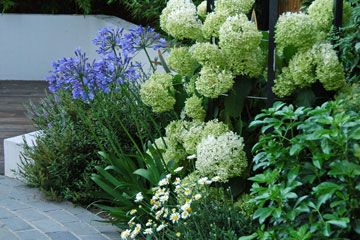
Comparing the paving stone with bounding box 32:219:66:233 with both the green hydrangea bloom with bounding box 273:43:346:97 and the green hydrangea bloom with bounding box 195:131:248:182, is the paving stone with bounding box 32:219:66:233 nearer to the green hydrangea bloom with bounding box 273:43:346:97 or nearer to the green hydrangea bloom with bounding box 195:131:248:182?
the green hydrangea bloom with bounding box 195:131:248:182

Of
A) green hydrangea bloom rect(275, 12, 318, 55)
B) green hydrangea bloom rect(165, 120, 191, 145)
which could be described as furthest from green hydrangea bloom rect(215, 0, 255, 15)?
green hydrangea bloom rect(165, 120, 191, 145)

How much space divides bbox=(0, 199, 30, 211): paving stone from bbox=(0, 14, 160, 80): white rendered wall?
5.95 metres

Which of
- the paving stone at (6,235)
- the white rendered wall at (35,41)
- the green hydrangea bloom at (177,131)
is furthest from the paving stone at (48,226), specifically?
the white rendered wall at (35,41)

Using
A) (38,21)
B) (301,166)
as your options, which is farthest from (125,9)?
(301,166)

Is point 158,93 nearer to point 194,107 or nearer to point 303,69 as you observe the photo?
point 194,107

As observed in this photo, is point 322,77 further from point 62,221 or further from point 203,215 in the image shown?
point 62,221

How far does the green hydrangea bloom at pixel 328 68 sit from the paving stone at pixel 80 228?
1.88 meters

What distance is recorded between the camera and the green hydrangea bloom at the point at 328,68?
9.46 feet

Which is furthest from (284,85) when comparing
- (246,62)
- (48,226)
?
(48,226)

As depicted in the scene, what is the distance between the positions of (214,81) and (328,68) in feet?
2.15

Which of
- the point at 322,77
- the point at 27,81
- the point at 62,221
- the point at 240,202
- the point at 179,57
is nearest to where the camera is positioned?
the point at 322,77

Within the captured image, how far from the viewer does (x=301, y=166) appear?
234cm

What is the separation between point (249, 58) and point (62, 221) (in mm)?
1860

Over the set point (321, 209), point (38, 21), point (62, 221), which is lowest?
point (62, 221)
